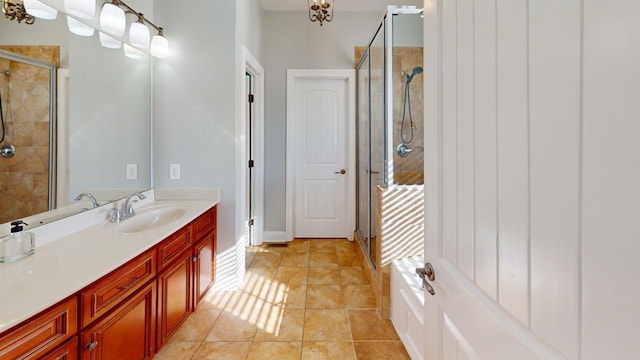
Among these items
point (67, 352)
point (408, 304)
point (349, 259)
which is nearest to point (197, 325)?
point (67, 352)

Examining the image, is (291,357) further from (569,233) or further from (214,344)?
(569,233)

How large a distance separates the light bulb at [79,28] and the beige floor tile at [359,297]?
2.52 metres

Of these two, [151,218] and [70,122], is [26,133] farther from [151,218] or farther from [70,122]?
[151,218]

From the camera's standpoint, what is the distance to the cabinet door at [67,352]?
102cm

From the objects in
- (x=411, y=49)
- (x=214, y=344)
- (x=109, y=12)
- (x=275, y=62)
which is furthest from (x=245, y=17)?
(x=214, y=344)

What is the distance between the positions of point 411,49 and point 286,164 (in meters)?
2.08

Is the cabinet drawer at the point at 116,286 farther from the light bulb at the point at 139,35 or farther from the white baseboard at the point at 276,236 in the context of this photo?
the white baseboard at the point at 276,236

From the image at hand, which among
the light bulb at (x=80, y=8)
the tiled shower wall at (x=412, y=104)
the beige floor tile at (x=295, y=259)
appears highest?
the light bulb at (x=80, y=8)

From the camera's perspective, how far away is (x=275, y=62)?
3779 mm

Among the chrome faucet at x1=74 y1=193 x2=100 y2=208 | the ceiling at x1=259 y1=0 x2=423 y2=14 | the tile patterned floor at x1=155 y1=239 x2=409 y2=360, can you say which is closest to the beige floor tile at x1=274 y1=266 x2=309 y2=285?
the tile patterned floor at x1=155 y1=239 x2=409 y2=360

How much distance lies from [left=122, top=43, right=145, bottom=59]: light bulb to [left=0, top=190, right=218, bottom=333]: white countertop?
1151mm

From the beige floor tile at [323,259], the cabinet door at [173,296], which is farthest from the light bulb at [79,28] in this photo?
the beige floor tile at [323,259]

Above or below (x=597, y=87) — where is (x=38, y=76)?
above

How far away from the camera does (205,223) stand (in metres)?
2.36
